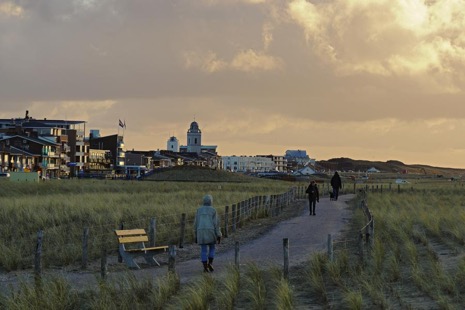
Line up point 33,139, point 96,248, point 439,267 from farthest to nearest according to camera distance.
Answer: point 33,139
point 96,248
point 439,267

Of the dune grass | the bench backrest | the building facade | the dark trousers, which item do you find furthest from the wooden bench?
the building facade

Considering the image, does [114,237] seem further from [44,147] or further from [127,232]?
[44,147]

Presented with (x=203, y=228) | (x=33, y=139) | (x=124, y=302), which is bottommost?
(x=124, y=302)

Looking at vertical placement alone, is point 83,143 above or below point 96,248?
above

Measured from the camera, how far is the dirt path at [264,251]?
15758 millimetres

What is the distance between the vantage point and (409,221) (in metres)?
25.7

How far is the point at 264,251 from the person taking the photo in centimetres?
1989

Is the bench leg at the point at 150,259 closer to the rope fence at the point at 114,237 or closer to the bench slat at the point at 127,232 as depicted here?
the bench slat at the point at 127,232

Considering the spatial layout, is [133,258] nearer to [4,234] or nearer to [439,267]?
[439,267]

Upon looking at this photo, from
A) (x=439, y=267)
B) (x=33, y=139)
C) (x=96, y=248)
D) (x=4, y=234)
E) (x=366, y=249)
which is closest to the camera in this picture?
(x=439, y=267)

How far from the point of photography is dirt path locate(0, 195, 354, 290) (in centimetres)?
1576

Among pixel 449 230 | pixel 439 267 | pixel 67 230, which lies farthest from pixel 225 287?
pixel 67 230

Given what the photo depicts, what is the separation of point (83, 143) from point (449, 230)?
12249 centimetres

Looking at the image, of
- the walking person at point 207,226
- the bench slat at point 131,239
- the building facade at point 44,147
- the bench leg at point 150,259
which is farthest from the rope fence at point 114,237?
the building facade at point 44,147
